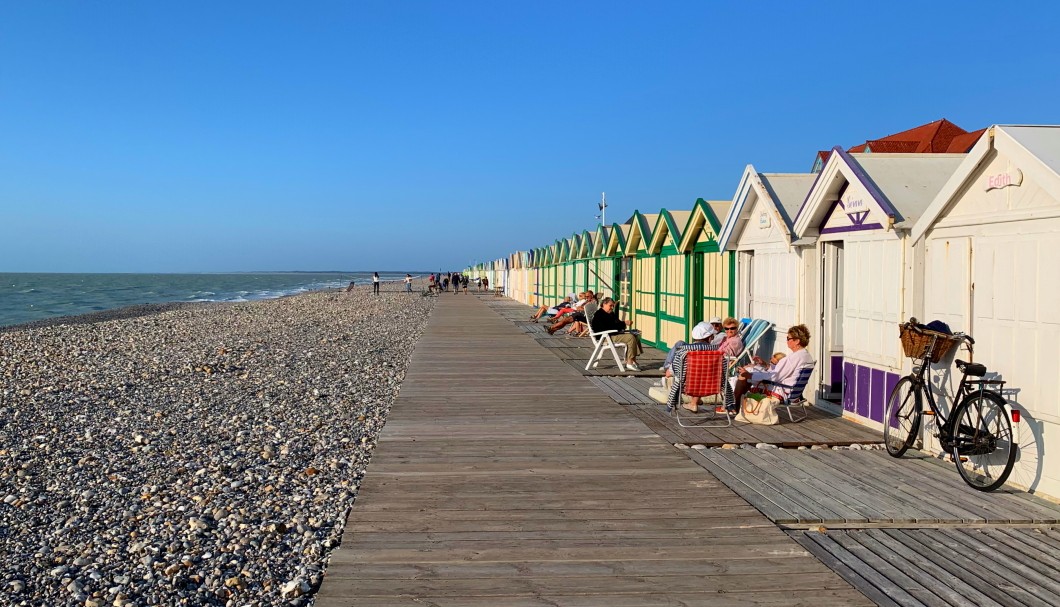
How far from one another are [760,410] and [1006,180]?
2.87 m

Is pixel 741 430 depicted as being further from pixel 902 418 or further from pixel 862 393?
pixel 902 418

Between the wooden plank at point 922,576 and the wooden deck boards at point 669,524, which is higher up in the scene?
the wooden deck boards at point 669,524

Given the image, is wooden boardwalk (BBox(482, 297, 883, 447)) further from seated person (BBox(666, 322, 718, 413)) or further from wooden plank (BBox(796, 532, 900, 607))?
wooden plank (BBox(796, 532, 900, 607))

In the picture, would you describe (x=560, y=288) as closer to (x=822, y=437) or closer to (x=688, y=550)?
(x=822, y=437)

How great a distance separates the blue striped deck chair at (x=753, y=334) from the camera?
8844 millimetres

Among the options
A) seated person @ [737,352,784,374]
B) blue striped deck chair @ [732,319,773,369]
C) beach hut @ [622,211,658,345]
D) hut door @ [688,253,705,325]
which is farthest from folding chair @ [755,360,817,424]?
beach hut @ [622,211,658,345]

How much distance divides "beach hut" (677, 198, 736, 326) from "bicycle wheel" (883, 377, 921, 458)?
4079 millimetres

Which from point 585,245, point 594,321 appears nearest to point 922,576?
point 594,321

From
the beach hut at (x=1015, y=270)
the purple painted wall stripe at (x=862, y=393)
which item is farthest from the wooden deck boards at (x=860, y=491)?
the purple painted wall stripe at (x=862, y=393)

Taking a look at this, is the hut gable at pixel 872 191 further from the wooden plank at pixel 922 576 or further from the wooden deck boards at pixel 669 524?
the wooden plank at pixel 922 576

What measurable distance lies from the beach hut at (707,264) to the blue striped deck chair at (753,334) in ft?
3.05

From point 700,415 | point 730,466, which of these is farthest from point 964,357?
point 700,415

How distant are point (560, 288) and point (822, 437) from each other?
61.7 feet

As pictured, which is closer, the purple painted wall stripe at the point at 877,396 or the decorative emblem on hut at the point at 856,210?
the purple painted wall stripe at the point at 877,396
